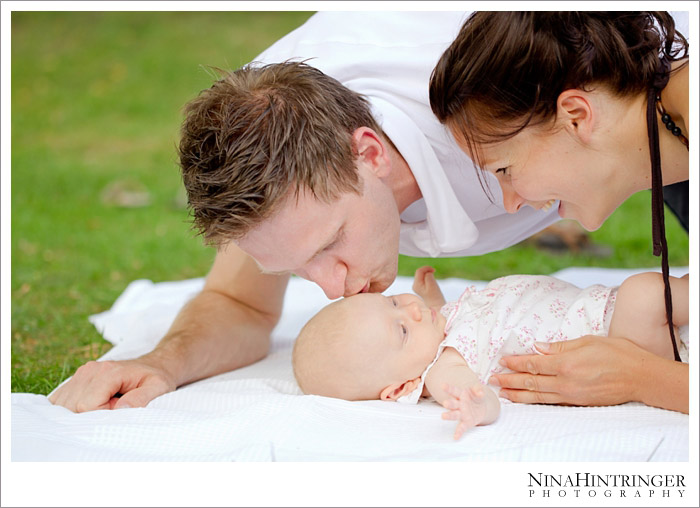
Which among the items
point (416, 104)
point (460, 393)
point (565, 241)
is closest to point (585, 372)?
point (460, 393)

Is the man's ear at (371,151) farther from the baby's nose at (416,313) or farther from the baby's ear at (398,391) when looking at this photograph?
the baby's ear at (398,391)

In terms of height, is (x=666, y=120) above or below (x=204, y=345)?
above

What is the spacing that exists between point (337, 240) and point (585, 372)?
2.49ft

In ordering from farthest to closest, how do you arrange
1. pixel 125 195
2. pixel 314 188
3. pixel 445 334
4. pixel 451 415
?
1. pixel 125 195
2. pixel 445 334
3. pixel 314 188
4. pixel 451 415

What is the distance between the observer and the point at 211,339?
2.75m

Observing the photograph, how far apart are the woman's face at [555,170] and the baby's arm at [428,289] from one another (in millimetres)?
592

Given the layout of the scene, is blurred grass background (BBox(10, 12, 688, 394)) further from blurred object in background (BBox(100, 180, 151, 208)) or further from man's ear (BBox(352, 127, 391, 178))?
man's ear (BBox(352, 127, 391, 178))

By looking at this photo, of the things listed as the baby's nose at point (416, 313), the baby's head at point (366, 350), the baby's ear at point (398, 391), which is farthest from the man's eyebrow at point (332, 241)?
the baby's ear at point (398, 391)

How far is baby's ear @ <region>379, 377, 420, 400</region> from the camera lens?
234 centimetres

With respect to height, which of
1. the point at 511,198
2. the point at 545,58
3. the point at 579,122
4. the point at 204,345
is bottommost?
the point at 204,345

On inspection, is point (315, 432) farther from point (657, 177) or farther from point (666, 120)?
point (666, 120)

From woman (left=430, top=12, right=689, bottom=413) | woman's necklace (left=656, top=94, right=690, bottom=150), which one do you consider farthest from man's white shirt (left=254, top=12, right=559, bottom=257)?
woman's necklace (left=656, top=94, right=690, bottom=150)

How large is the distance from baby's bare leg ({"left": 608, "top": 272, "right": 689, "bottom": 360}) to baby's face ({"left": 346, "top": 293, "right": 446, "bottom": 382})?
1.74 ft

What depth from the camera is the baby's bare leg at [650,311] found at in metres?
2.18
